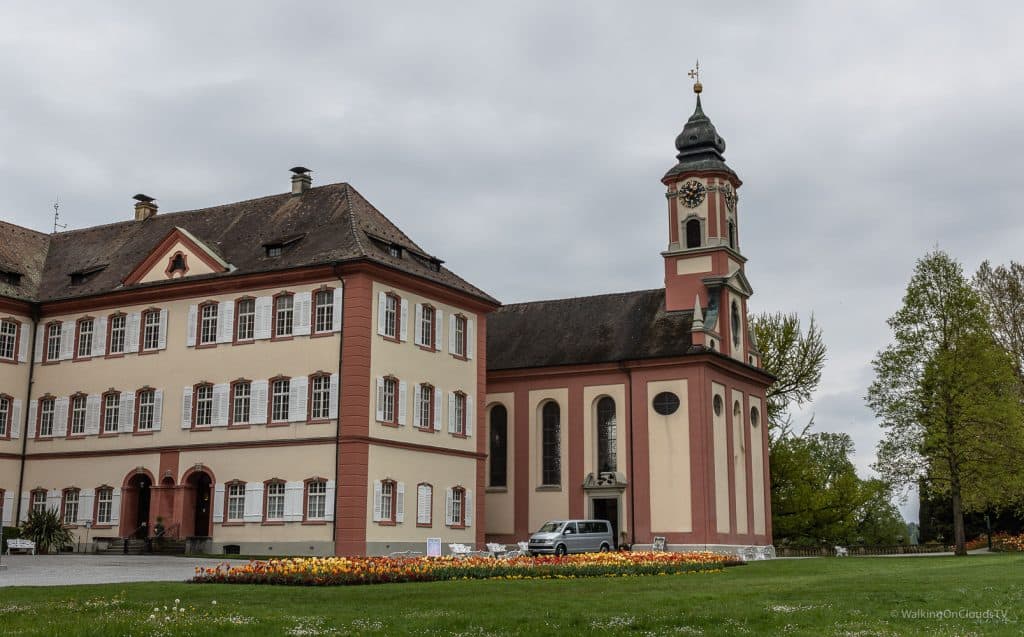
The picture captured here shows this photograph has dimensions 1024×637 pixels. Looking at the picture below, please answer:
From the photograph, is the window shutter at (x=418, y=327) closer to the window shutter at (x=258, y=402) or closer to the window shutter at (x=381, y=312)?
the window shutter at (x=381, y=312)

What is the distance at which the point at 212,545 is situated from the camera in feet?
129

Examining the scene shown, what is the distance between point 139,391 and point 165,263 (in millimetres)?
4869

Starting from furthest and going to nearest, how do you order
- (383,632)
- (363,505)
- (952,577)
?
(363,505), (952,577), (383,632)

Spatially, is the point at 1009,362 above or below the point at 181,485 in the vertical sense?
above

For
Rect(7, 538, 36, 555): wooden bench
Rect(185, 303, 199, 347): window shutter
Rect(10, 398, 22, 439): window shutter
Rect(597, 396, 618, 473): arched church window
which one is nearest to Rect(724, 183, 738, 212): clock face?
Rect(597, 396, 618, 473): arched church window

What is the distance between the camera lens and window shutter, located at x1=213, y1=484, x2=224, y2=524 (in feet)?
130

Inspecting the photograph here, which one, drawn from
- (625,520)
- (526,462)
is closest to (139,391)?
(526,462)

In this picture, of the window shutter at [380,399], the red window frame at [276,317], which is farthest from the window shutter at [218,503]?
the window shutter at [380,399]

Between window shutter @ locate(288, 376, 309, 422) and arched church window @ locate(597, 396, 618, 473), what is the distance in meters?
14.6

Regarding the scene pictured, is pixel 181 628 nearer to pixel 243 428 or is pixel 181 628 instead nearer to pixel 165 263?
pixel 243 428

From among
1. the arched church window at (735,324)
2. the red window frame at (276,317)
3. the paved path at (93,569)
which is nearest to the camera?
the paved path at (93,569)

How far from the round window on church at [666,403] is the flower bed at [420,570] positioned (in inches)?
669

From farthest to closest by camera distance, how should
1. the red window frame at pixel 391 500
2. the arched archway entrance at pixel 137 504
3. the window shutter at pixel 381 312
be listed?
1. the arched archway entrance at pixel 137 504
2. the window shutter at pixel 381 312
3. the red window frame at pixel 391 500

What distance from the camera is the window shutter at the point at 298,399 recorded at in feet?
128
